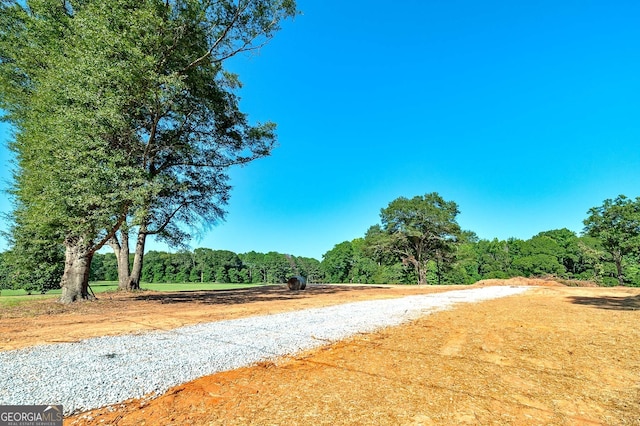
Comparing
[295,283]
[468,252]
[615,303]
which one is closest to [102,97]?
[295,283]

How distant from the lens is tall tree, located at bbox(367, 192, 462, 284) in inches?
Result: 1473

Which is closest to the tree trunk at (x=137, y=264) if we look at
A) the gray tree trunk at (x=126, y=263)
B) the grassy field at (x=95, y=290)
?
the gray tree trunk at (x=126, y=263)

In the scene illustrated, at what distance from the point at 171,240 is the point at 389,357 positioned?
15.4 meters

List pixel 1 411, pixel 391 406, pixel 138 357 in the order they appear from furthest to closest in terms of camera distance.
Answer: pixel 138 357
pixel 391 406
pixel 1 411

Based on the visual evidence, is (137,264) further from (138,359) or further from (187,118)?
(138,359)

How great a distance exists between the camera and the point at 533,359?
455cm

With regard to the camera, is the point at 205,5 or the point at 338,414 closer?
the point at 338,414

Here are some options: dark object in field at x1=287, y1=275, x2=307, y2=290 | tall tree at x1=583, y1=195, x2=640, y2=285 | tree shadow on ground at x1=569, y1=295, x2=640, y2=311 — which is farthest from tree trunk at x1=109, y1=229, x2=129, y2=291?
tall tree at x1=583, y1=195, x2=640, y2=285

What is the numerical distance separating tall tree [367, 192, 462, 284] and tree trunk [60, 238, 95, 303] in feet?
104

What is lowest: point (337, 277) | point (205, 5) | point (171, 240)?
point (337, 277)

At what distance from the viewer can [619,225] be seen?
28094 mm

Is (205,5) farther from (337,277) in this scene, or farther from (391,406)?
(337,277)

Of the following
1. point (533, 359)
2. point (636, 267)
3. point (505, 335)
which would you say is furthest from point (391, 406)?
point (636, 267)

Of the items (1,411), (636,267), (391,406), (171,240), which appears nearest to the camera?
(1,411)
